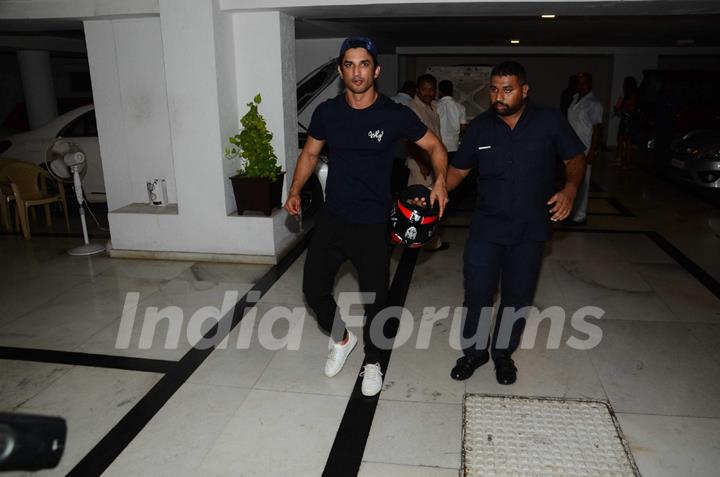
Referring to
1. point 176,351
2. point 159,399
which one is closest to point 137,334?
point 176,351

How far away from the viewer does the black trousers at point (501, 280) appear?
2924 mm

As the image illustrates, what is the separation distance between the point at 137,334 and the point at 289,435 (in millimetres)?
1670

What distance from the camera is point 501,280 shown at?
3053mm

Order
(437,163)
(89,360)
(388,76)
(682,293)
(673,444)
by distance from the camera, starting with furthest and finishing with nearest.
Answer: (388,76), (682,293), (89,360), (437,163), (673,444)

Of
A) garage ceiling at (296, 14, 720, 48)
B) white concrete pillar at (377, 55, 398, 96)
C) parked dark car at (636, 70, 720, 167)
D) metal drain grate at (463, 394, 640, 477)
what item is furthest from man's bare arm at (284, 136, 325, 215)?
white concrete pillar at (377, 55, 398, 96)

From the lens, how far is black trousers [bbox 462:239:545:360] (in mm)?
2924

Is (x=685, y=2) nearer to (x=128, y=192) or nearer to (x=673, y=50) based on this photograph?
(x=128, y=192)

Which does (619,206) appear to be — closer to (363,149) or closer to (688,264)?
(688,264)

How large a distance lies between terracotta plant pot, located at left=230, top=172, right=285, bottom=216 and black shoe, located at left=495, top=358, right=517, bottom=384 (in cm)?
284

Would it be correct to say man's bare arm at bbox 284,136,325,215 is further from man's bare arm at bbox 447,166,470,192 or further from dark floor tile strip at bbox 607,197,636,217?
dark floor tile strip at bbox 607,197,636,217

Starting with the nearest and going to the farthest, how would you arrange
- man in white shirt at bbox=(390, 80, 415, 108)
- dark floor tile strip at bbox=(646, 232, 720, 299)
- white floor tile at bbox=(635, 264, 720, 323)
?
white floor tile at bbox=(635, 264, 720, 323) → dark floor tile strip at bbox=(646, 232, 720, 299) → man in white shirt at bbox=(390, 80, 415, 108)

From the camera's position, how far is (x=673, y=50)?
1330 centimetres

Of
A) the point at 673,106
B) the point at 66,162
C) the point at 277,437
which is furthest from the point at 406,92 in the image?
the point at 673,106

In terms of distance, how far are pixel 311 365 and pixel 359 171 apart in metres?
1.32
